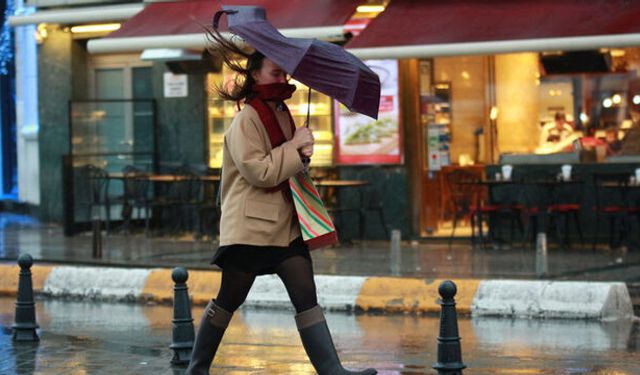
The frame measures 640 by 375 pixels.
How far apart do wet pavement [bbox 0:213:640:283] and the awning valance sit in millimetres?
3321

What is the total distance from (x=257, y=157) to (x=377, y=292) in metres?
5.76

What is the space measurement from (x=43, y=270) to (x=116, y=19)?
765 centimetres

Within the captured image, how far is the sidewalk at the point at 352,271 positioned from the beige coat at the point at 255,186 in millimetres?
5308

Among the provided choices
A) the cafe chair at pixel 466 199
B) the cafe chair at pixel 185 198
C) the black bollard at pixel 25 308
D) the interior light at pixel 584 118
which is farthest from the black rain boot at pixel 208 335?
the cafe chair at pixel 185 198

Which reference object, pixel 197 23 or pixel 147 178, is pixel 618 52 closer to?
pixel 197 23

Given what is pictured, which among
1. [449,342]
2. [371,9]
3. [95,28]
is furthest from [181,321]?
[95,28]

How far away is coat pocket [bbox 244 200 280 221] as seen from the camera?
7391mm

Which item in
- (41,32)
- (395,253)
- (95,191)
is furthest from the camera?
(41,32)

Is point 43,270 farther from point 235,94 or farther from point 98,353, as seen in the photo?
point 235,94

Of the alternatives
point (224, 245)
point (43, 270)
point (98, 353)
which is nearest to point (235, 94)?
point (224, 245)

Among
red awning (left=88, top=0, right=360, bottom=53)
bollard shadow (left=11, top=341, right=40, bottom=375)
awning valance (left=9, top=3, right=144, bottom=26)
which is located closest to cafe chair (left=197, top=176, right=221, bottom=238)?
red awning (left=88, top=0, right=360, bottom=53)

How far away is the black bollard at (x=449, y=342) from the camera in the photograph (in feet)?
26.9

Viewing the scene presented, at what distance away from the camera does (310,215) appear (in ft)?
24.5

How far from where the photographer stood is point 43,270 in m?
14.6
